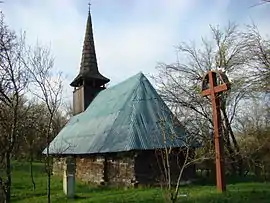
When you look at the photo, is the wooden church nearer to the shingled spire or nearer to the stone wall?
the stone wall

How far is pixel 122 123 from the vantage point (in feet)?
63.6

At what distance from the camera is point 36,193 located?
16.9 meters

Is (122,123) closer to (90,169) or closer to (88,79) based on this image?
(90,169)

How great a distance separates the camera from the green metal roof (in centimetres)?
1728

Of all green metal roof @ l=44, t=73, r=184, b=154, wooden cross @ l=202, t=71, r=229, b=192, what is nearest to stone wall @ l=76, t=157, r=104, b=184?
green metal roof @ l=44, t=73, r=184, b=154

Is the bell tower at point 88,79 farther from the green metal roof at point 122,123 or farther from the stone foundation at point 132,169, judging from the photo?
the stone foundation at point 132,169

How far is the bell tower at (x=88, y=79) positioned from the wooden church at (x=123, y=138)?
163 centimetres

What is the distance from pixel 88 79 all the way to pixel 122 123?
11.1 meters

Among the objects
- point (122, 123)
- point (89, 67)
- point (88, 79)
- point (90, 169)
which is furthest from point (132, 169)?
point (89, 67)

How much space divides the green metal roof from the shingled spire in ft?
12.1

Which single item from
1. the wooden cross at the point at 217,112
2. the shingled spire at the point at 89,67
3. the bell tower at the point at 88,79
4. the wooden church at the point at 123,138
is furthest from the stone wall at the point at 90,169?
the shingled spire at the point at 89,67

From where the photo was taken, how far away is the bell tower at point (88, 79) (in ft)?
96.3

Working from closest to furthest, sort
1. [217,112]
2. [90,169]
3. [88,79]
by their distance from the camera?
[217,112] → [90,169] → [88,79]

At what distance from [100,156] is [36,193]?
4.11 metres
